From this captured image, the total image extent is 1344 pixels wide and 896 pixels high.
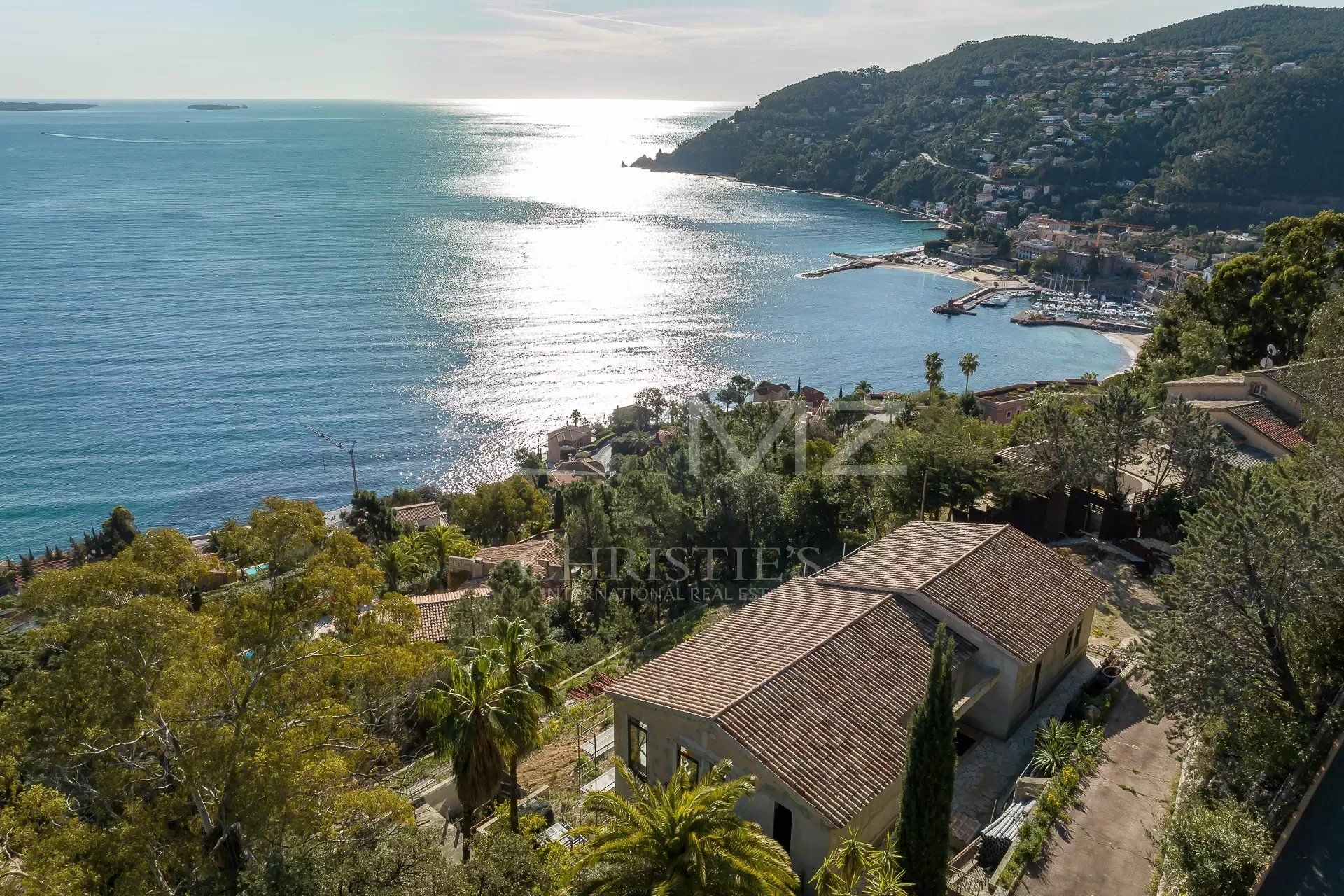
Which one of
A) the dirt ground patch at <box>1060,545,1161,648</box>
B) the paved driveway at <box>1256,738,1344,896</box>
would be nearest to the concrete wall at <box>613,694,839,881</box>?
the paved driveway at <box>1256,738,1344,896</box>

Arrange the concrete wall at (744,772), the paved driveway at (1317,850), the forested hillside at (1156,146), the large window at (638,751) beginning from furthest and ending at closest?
the forested hillside at (1156,146), the large window at (638,751), the concrete wall at (744,772), the paved driveway at (1317,850)

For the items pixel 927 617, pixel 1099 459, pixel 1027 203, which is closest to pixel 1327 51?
pixel 1027 203

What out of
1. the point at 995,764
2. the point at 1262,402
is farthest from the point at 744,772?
the point at 1262,402

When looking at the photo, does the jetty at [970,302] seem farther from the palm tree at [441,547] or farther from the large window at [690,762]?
the large window at [690,762]

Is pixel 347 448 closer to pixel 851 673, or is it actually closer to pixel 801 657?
pixel 801 657

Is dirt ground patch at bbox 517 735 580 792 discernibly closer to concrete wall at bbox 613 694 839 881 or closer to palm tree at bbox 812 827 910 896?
concrete wall at bbox 613 694 839 881

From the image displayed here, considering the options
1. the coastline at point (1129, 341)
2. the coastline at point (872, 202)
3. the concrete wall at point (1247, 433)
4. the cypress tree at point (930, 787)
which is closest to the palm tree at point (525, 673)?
the cypress tree at point (930, 787)
